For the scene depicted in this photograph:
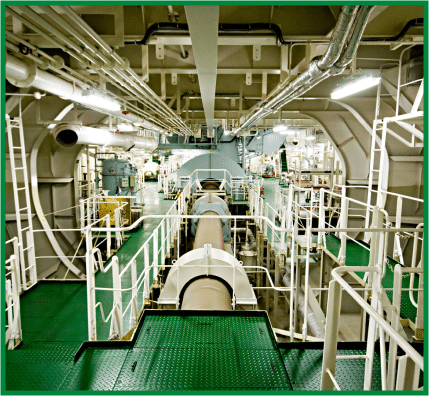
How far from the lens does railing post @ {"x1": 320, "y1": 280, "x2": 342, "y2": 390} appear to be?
5.26 ft

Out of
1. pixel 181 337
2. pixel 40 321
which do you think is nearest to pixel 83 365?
pixel 181 337

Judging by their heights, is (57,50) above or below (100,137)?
above

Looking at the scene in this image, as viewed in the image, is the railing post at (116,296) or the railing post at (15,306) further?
the railing post at (116,296)

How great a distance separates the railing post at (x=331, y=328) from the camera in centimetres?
160

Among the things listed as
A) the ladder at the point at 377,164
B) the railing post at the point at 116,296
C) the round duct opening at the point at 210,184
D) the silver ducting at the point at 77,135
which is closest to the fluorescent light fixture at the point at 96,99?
the silver ducting at the point at 77,135

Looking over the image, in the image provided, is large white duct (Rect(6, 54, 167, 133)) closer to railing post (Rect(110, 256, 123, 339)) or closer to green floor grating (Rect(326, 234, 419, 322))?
railing post (Rect(110, 256, 123, 339))

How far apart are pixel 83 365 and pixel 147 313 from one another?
848 millimetres

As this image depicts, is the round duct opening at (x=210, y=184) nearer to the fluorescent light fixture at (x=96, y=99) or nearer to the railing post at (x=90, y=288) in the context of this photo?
the fluorescent light fixture at (x=96, y=99)

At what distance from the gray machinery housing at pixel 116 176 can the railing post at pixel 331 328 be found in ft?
29.4

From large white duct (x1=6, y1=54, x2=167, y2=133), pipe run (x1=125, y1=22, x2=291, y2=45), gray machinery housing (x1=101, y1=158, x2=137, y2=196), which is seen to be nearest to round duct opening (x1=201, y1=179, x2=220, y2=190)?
gray machinery housing (x1=101, y1=158, x2=137, y2=196)

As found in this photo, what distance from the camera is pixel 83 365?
2.42 m

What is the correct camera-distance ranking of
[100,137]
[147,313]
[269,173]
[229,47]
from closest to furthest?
[147,313] → [229,47] → [100,137] → [269,173]

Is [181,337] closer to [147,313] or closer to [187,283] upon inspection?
[147,313]

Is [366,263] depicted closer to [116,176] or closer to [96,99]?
[96,99]
